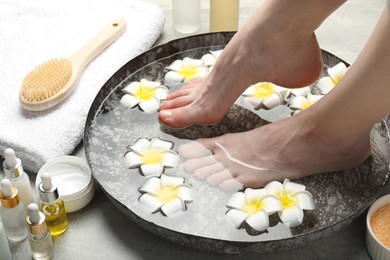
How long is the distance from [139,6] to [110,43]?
162mm

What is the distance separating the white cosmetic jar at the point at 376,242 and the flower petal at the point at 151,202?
13.5 inches

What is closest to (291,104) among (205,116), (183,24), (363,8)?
(205,116)

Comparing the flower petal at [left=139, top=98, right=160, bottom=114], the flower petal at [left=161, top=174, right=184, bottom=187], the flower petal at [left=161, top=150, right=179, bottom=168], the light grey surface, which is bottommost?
the light grey surface

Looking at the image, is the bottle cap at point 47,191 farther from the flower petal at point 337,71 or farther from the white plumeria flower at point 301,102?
the flower petal at point 337,71

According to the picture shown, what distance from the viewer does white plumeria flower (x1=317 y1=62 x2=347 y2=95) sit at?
48.6 inches

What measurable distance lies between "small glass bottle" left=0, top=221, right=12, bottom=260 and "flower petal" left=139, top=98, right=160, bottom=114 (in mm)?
365

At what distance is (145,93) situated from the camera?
1.23 metres

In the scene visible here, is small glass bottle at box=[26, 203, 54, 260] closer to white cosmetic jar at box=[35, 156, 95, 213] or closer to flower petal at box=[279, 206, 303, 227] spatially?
white cosmetic jar at box=[35, 156, 95, 213]

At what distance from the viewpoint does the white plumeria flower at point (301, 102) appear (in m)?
1.19

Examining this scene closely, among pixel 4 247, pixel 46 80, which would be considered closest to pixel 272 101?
pixel 46 80

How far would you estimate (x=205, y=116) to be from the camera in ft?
3.82

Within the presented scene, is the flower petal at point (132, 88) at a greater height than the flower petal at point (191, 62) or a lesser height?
lesser

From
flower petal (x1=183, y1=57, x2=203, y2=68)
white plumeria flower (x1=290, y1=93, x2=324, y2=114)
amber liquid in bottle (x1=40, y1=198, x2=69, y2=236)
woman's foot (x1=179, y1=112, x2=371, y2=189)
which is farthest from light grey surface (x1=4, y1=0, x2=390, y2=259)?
flower petal (x1=183, y1=57, x2=203, y2=68)

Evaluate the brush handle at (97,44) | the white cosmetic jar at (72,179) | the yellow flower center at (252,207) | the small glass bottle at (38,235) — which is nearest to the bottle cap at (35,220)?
the small glass bottle at (38,235)
